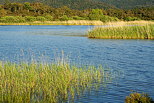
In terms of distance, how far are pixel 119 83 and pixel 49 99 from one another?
3.07m

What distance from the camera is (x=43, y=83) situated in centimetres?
969

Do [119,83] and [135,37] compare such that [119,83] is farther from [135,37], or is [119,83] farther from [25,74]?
[135,37]

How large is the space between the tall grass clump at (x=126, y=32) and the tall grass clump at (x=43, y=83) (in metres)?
16.2

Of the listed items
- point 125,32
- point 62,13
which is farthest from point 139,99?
point 62,13

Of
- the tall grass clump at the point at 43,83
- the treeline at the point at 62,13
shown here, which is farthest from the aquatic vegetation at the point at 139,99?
the treeline at the point at 62,13

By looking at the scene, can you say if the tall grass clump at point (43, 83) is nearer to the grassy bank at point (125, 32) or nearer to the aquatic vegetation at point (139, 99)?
the aquatic vegetation at point (139, 99)

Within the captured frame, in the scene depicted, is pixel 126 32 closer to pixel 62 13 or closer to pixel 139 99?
pixel 139 99

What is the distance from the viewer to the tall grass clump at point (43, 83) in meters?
8.79

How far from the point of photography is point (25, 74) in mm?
10047

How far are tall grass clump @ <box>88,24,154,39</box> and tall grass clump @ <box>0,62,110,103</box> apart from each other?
16.2 meters

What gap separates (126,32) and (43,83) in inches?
749

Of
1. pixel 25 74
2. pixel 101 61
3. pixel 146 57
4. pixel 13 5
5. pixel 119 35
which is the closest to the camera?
pixel 25 74

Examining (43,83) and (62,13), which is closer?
(43,83)

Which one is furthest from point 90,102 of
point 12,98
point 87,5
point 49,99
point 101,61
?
point 87,5
